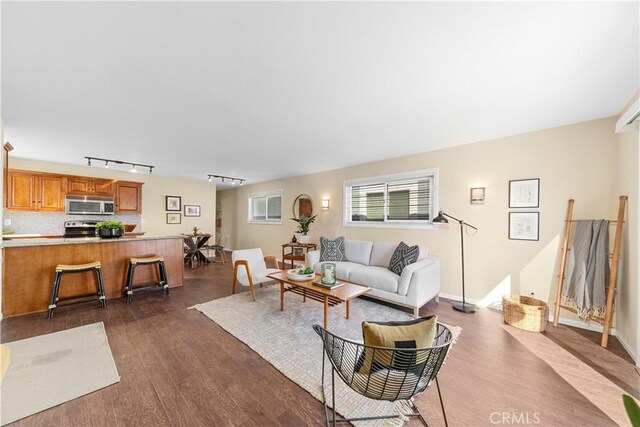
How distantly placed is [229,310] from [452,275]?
134 inches

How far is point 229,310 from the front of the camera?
3285mm

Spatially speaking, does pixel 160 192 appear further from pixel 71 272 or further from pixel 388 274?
pixel 388 274

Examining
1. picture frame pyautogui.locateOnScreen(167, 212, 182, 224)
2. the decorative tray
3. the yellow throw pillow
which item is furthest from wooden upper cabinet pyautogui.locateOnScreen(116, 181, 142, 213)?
the yellow throw pillow

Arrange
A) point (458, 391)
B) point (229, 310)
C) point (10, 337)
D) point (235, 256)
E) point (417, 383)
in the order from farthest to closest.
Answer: point (235, 256)
point (229, 310)
point (10, 337)
point (458, 391)
point (417, 383)

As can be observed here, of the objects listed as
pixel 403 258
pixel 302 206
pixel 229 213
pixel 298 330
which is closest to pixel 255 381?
pixel 298 330

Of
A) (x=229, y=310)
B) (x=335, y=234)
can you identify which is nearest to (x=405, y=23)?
(x=229, y=310)

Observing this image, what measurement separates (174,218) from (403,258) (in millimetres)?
6452

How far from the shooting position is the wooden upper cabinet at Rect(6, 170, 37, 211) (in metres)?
4.71

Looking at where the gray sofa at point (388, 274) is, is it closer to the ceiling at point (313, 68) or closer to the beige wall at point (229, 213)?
the ceiling at point (313, 68)

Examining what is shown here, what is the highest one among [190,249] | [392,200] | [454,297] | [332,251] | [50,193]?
[50,193]

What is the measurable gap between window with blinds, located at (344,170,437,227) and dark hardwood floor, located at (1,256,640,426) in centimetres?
198

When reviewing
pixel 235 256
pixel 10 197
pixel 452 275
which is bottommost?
pixel 452 275

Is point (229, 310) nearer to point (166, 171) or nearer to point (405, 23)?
point (405, 23)

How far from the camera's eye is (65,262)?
3416mm
